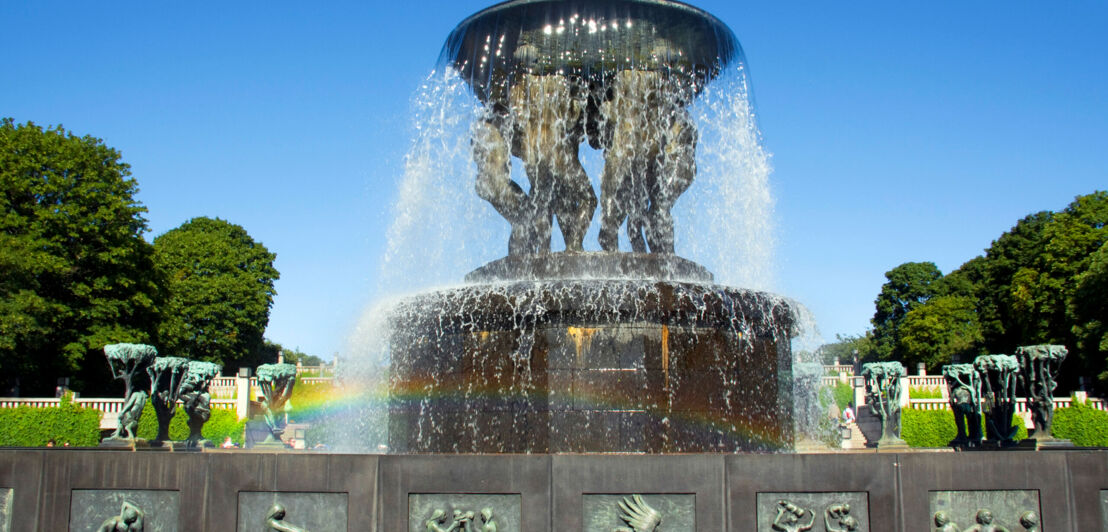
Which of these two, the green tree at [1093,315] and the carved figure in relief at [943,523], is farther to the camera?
the green tree at [1093,315]

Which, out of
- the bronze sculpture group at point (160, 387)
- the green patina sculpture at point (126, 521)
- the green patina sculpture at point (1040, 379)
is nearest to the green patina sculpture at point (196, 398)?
the bronze sculpture group at point (160, 387)

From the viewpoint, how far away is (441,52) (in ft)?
45.3

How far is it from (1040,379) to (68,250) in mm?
34986

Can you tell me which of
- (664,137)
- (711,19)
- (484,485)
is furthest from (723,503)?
(711,19)

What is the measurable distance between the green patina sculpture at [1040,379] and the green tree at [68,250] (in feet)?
106

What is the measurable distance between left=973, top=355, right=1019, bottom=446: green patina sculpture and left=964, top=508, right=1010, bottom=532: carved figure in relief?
4.06 metres

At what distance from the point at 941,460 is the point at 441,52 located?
9.14m

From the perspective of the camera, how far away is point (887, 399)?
13750 mm

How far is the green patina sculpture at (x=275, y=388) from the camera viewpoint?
13758 millimetres

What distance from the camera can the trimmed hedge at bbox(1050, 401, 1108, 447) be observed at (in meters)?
36.9

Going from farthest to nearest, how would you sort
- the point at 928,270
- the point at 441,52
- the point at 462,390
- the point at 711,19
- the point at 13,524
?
the point at 928,270 < the point at 441,52 < the point at 711,19 < the point at 462,390 < the point at 13,524

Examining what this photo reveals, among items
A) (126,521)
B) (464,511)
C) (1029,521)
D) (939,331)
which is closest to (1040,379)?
(1029,521)

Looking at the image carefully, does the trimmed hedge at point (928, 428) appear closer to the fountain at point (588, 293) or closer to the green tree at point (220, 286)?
the fountain at point (588, 293)

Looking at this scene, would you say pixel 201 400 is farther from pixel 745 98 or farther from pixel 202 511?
pixel 745 98
